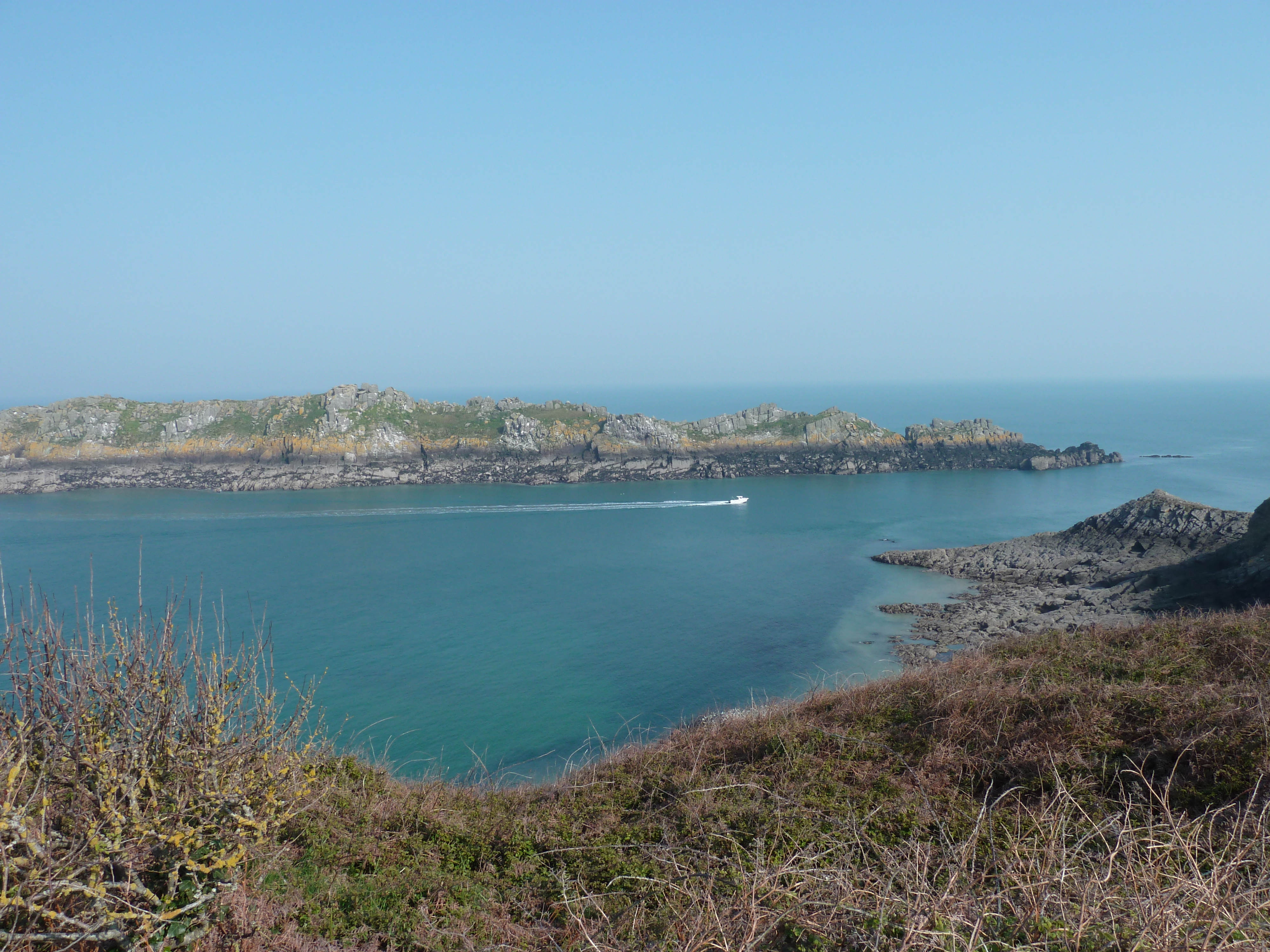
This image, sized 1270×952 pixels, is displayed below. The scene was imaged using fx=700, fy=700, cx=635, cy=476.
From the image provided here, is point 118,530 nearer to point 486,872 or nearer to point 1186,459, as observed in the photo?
point 486,872

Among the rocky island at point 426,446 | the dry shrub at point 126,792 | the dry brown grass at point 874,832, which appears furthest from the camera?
the rocky island at point 426,446

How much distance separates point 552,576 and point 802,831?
1022 inches

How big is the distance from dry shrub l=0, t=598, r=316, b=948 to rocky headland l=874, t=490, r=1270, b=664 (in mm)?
18852

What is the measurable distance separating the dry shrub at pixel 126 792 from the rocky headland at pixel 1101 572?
18852 mm

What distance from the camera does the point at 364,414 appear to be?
215 feet

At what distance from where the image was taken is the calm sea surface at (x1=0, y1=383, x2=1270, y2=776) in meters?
18.8

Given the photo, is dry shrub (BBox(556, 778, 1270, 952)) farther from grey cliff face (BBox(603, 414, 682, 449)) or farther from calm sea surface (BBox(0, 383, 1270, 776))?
grey cliff face (BBox(603, 414, 682, 449))

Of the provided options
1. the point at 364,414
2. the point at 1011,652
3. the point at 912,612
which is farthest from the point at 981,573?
the point at 364,414

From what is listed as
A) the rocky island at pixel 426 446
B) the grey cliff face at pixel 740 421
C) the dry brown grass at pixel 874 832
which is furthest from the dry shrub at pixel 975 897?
the grey cliff face at pixel 740 421

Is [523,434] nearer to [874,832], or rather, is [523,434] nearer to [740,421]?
[740,421]

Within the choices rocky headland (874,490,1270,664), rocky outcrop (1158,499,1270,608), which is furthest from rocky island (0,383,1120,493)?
rocky outcrop (1158,499,1270,608)

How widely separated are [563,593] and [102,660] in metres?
24.1

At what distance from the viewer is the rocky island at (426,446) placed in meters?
59.3

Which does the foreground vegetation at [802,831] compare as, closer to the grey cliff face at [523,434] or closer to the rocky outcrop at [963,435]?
the grey cliff face at [523,434]
